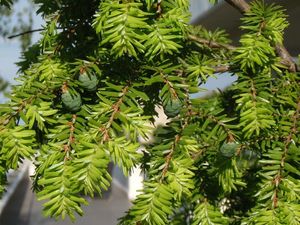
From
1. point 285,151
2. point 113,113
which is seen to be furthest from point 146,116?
point 285,151

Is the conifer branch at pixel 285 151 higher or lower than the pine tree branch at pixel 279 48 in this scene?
lower

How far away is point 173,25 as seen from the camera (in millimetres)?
637

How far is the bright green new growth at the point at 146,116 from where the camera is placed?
585 millimetres

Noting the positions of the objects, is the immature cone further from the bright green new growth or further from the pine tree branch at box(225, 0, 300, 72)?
Answer: the pine tree branch at box(225, 0, 300, 72)

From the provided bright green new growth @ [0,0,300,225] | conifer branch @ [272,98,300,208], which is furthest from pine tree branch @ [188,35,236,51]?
conifer branch @ [272,98,300,208]

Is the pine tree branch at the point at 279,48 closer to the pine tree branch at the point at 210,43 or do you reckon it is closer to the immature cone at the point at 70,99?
the pine tree branch at the point at 210,43

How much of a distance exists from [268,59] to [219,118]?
0.11 m

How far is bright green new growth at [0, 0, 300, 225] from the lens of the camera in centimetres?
59

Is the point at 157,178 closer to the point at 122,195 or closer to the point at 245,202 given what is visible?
the point at 245,202

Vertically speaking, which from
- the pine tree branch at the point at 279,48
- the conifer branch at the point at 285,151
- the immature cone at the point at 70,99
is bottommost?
the conifer branch at the point at 285,151

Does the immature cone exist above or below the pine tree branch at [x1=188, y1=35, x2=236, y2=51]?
above

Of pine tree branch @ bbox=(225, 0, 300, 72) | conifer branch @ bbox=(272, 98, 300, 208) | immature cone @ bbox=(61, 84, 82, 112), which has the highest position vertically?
immature cone @ bbox=(61, 84, 82, 112)

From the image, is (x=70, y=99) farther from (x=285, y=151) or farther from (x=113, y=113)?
(x=285, y=151)

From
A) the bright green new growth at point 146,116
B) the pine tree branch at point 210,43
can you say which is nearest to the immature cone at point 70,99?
the bright green new growth at point 146,116
